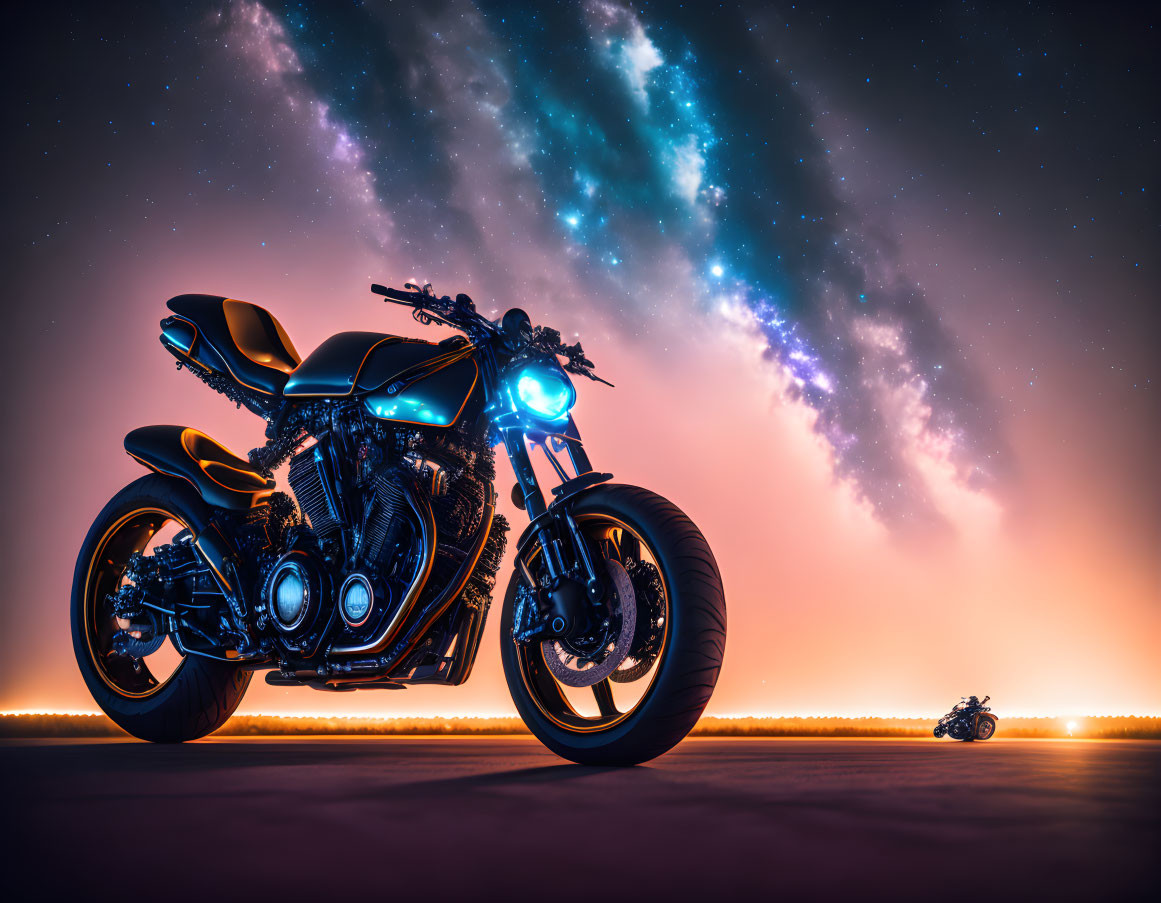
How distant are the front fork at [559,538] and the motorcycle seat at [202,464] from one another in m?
1.71

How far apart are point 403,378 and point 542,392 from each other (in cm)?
66

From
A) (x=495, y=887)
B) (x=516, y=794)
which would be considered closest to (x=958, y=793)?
(x=516, y=794)

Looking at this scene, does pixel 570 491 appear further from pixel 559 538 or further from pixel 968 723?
pixel 968 723

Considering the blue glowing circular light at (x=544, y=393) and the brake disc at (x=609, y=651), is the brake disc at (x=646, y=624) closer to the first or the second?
the brake disc at (x=609, y=651)

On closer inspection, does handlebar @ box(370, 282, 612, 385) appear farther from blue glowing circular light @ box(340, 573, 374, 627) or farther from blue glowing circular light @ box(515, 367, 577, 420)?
blue glowing circular light @ box(340, 573, 374, 627)

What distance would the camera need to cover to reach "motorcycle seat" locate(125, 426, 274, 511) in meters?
4.29

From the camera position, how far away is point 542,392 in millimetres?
3332

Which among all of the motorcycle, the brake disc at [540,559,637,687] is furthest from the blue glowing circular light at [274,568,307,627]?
the brake disc at [540,559,637,687]

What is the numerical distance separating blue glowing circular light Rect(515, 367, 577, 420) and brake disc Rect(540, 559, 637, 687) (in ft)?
2.19

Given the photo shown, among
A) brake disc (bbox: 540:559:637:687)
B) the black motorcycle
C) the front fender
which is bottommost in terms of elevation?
the black motorcycle

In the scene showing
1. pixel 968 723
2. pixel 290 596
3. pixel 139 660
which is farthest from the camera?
pixel 968 723

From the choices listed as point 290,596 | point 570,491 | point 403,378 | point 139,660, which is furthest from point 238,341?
point 570,491

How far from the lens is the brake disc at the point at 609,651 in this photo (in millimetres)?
2893

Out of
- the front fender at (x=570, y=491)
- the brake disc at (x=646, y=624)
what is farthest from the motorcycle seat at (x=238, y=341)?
the brake disc at (x=646, y=624)
